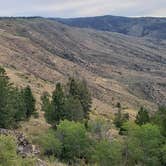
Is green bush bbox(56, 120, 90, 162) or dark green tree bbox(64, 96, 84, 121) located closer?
green bush bbox(56, 120, 90, 162)

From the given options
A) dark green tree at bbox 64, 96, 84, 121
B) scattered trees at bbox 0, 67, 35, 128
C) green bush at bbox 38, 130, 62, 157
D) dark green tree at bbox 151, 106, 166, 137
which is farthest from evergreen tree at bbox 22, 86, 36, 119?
dark green tree at bbox 151, 106, 166, 137

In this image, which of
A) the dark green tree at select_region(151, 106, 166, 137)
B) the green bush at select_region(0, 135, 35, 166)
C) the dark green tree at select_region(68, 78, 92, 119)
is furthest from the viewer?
the dark green tree at select_region(68, 78, 92, 119)

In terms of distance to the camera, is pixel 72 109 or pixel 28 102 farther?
pixel 28 102

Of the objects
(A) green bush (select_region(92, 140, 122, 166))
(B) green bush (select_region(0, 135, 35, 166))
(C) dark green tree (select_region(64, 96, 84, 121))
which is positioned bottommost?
(A) green bush (select_region(92, 140, 122, 166))

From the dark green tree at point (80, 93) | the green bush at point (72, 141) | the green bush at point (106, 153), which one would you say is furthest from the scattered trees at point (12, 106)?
the green bush at point (106, 153)

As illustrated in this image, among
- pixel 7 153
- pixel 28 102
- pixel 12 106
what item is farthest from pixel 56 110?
pixel 7 153

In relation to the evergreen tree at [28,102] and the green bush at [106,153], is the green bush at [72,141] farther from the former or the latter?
the evergreen tree at [28,102]

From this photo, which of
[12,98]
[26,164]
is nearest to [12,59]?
[12,98]

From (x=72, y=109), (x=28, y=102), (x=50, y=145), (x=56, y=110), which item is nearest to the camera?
(x=50, y=145)

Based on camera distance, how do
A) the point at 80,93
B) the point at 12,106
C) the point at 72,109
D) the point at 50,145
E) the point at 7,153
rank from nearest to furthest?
1. the point at 7,153
2. the point at 50,145
3. the point at 12,106
4. the point at 72,109
5. the point at 80,93

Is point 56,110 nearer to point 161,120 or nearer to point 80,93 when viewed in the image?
point 80,93

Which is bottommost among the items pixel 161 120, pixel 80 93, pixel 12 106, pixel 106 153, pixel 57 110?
pixel 106 153

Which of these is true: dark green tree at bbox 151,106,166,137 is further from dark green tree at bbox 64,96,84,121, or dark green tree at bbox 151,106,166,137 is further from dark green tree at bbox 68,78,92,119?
dark green tree at bbox 68,78,92,119

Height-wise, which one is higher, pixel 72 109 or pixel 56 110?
pixel 56 110
